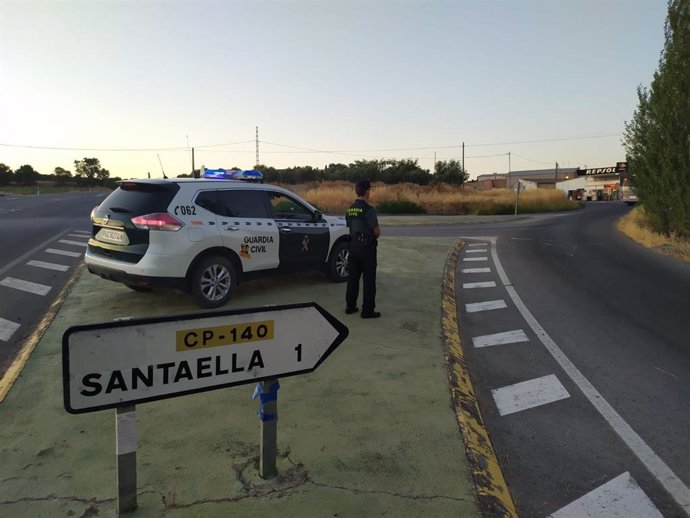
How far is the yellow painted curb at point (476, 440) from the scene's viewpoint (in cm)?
302

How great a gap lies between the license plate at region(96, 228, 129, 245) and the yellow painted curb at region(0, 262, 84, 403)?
1.15 m

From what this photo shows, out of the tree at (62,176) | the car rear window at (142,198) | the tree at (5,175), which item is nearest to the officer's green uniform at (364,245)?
the car rear window at (142,198)

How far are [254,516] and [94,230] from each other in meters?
5.51

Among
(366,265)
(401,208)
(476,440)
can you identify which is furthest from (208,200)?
(401,208)

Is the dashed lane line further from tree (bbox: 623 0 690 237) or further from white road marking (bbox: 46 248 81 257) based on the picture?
white road marking (bbox: 46 248 81 257)

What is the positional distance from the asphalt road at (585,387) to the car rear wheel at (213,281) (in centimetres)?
315

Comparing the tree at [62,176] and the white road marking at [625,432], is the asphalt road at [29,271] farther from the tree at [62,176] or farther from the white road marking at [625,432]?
the tree at [62,176]

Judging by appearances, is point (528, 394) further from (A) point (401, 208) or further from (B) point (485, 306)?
(A) point (401, 208)

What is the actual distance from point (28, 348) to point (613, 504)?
17.8ft

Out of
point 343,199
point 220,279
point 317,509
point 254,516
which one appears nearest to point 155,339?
point 254,516

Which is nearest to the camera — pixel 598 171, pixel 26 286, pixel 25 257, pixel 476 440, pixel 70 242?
pixel 476 440

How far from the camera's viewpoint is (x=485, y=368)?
17.7ft

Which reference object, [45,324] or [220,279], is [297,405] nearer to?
[220,279]

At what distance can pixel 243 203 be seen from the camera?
7.41 metres
